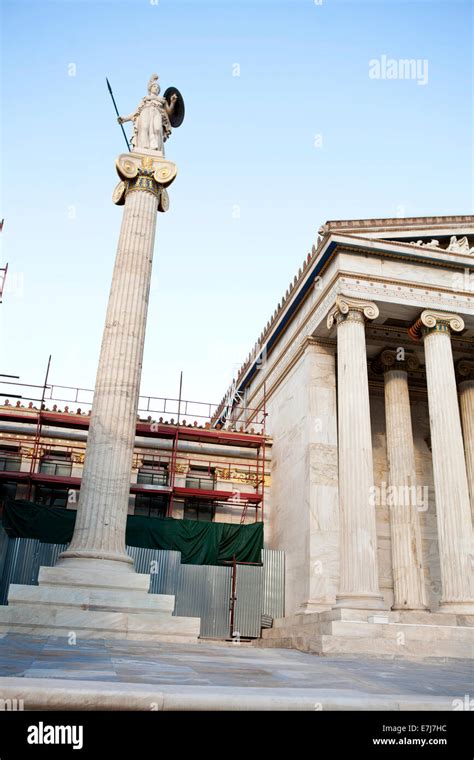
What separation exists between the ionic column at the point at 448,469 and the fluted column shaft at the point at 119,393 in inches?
473

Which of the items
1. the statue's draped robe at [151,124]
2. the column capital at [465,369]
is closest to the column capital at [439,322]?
the column capital at [465,369]

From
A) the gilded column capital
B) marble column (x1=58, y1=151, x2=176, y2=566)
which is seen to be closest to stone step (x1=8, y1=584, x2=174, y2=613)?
marble column (x1=58, y1=151, x2=176, y2=566)

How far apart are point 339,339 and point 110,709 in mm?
21246

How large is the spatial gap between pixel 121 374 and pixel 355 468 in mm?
9186

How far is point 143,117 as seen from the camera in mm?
23797

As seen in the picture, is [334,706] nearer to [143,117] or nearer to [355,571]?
[355,571]

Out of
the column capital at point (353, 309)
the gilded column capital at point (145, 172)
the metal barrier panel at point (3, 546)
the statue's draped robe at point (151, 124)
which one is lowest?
the metal barrier panel at point (3, 546)

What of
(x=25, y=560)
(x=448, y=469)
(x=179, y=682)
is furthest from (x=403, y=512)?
(x=179, y=682)

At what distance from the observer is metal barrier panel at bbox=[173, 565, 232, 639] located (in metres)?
27.7

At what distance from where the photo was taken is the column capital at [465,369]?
103 feet

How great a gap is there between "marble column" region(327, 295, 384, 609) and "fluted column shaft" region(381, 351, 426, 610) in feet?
15.7

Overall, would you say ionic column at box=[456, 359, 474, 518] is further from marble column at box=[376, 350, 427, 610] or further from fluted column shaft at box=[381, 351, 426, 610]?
fluted column shaft at box=[381, 351, 426, 610]

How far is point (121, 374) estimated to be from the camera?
20.0 metres

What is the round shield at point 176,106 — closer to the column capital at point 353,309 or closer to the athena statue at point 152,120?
the athena statue at point 152,120
